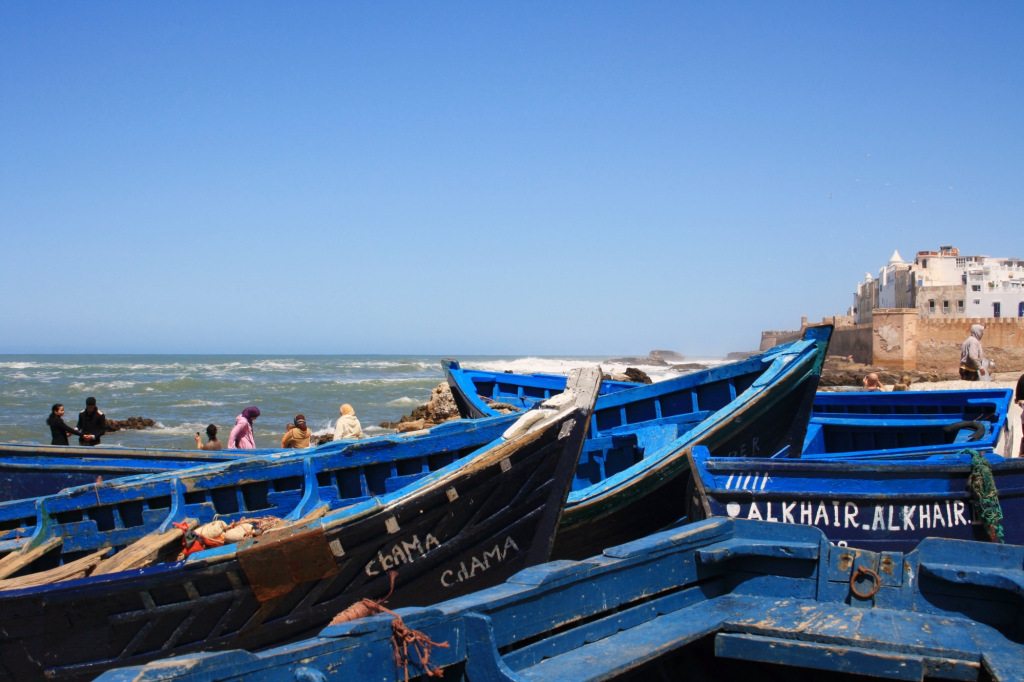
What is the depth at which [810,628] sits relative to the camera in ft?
11.4

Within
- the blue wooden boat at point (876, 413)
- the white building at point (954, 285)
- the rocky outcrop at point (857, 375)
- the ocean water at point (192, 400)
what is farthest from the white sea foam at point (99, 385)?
the white building at point (954, 285)

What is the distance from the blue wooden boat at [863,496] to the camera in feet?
16.2

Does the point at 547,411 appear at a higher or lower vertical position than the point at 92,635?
higher

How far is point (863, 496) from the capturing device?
4.99 metres

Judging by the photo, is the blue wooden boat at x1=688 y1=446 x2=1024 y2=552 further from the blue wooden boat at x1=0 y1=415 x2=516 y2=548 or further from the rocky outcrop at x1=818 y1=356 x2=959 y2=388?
the rocky outcrop at x1=818 y1=356 x2=959 y2=388

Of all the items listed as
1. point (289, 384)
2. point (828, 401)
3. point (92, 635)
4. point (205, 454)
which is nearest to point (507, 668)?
point (92, 635)

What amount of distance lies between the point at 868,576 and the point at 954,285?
6182cm

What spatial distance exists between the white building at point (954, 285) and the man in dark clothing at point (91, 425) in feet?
186

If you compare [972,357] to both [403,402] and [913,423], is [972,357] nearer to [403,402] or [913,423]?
[913,423]

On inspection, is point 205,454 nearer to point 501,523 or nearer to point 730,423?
point 501,523

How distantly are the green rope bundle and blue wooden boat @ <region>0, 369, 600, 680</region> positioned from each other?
8.26 feet

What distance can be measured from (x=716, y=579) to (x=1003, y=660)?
1.30 meters

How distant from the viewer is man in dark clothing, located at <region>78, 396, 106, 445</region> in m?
12.9

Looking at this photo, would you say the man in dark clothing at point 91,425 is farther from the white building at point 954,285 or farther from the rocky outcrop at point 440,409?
the white building at point 954,285
